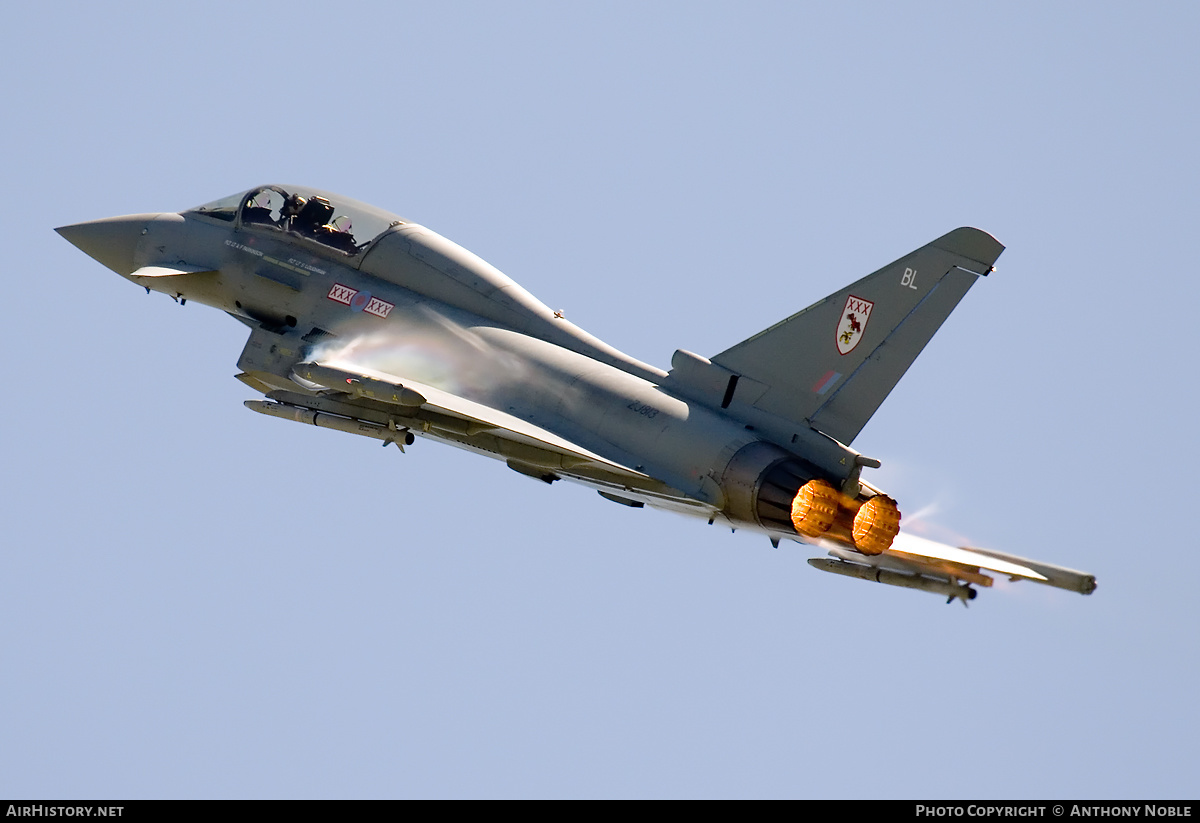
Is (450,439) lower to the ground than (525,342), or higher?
lower

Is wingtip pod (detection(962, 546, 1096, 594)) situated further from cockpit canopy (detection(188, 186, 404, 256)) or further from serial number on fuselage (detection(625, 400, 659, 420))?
cockpit canopy (detection(188, 186, 404, 256))

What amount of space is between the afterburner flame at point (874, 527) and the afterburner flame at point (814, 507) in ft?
0.79

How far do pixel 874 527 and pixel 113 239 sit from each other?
32.3 ft

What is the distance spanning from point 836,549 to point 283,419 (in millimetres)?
5589

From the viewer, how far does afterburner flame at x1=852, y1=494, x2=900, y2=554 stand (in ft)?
47.1

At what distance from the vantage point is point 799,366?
594 inches

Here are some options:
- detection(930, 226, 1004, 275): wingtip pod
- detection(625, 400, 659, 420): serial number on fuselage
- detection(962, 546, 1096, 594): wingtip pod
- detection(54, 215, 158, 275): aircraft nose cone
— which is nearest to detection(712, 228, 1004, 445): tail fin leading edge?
detection(930, 226, 1004, 275): wingtip pod

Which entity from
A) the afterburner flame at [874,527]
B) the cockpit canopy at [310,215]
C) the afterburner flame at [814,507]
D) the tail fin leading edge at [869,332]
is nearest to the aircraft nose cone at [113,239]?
the cockpit canopy at [310,215]

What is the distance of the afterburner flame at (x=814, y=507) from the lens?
14352mm

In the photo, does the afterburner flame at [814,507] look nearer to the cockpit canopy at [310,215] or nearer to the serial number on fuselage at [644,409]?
the serial number on fuselage at [644,409]

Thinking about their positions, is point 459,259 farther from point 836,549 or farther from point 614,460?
point 836,549

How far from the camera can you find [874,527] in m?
14.3

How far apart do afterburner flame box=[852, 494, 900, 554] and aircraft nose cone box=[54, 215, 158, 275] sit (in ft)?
30.6
